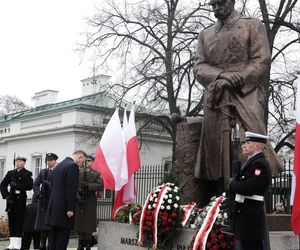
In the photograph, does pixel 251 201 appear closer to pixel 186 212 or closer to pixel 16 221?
pixel 186 212

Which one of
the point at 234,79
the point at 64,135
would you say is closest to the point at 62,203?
the point at 234,79

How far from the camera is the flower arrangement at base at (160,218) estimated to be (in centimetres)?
652

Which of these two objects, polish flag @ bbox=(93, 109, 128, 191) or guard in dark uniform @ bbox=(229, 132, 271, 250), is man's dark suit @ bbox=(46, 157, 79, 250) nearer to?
polish flag @ bbox=(93, 109, 128, 191)

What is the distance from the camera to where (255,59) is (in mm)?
6984

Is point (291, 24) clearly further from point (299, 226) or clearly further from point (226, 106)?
point (299, 226)

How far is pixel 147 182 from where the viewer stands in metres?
18.0

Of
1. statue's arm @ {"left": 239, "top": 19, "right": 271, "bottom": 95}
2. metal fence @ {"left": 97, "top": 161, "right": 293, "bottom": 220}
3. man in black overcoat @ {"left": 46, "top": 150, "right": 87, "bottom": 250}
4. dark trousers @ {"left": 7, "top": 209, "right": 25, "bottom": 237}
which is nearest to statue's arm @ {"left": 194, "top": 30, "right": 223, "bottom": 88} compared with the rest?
statue's arm @ {"left": 239, "top": 19, "right": 271, "bottom": 95}

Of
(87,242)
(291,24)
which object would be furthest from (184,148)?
(291,24)

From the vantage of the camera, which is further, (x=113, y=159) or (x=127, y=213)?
(x=113, y=159)

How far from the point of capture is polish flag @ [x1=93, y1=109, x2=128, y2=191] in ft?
31.6

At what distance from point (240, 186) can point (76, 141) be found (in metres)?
21.5

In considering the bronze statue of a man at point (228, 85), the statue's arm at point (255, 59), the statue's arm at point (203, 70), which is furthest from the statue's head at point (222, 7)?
the statue's arm at point (203, 70)

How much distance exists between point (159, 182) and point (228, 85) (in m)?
2.19

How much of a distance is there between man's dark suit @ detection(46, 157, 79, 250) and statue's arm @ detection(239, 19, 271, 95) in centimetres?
267
